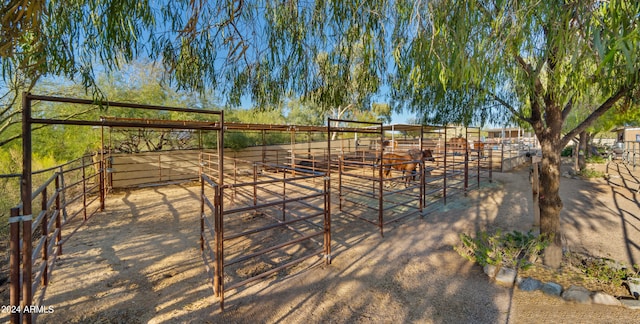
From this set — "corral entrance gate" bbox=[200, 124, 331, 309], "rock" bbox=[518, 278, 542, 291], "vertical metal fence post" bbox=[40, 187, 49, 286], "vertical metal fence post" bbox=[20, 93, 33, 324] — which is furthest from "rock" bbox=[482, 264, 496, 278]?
"vertical metal fence post" bbox=[40, 187, 49, 286]

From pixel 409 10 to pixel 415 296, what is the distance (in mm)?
2850

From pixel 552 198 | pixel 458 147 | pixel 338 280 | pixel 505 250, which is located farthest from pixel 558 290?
pixel 458 147

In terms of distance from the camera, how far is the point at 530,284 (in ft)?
8.87

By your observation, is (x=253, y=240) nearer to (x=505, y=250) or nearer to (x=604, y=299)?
(x=505, y=250)

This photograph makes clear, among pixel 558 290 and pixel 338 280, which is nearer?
pixel 558 290

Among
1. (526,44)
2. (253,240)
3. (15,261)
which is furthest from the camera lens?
(253,240)

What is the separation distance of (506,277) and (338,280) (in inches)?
71.6

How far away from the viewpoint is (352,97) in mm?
3375

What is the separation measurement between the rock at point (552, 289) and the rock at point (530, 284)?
0.16ft

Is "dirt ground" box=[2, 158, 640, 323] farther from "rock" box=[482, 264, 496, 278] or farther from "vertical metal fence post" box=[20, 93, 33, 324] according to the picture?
"vertical metal fence post" box=[20, 93, 33, 324]

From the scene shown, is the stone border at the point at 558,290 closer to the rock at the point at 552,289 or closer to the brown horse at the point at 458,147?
the rock at the point at 552,289

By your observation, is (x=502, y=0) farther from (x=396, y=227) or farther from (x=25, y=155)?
(x=396, y=227)

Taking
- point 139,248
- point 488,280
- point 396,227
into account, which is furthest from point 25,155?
point 396,227

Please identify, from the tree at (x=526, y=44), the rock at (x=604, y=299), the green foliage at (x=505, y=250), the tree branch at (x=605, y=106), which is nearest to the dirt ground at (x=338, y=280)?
the rock at (x=604, y=299)
